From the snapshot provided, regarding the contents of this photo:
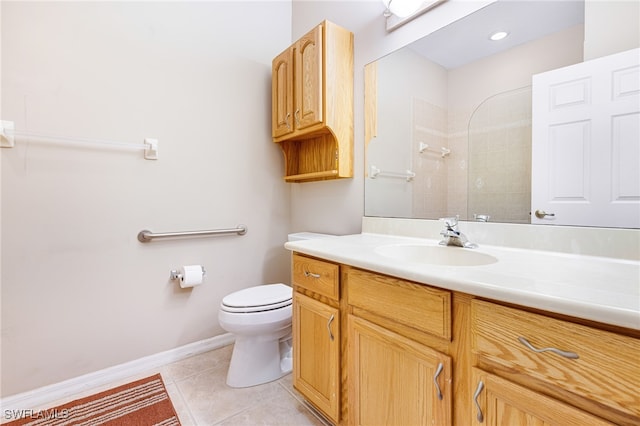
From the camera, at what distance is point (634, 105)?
2.85ft

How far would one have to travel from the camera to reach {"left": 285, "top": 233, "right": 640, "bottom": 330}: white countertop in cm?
52

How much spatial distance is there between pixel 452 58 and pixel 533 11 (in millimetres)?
308

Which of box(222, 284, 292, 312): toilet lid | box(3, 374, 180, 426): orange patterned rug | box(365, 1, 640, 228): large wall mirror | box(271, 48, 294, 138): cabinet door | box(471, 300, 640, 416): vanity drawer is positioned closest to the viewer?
box(471, 300, 640, 416): vanity drawer

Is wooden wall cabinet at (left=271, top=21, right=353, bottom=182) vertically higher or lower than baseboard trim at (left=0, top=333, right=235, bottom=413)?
higher

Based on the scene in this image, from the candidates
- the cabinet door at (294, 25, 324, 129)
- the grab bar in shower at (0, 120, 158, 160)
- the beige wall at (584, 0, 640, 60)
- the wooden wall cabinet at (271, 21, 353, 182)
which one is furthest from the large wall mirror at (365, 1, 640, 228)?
the grab bar in shower at (0, 120, 158, 160)

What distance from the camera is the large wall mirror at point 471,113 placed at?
1008 mm

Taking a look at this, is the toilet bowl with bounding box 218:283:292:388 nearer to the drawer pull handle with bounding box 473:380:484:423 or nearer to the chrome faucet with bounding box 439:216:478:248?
the chrome faucet with bounding box 439:216:478:248

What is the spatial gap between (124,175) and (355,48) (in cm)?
152

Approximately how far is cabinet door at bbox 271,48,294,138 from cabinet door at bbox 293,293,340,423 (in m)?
1.16

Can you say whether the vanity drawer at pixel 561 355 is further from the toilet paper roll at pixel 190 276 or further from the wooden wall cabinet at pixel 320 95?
the toilet paper roll at pixel 190 276

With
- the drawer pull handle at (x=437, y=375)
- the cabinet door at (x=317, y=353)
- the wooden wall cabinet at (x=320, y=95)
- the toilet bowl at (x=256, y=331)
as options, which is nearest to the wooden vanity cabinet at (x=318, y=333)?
the cabinet door at (x=317, y=353)

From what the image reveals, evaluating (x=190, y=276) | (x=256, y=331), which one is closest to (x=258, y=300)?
(x=256, y=331)

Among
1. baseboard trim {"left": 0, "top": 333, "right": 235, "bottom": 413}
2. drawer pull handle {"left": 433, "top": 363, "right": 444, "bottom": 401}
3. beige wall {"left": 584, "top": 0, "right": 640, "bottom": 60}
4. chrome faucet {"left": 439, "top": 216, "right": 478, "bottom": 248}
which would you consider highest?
beige wall {"left": 584, "top": 0, "right": 640, "bottom": 60}

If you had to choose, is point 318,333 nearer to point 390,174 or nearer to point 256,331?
point 256,331
